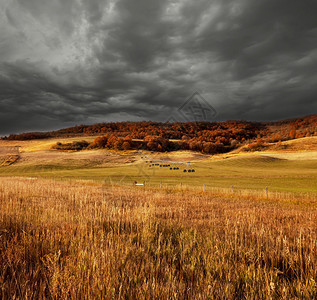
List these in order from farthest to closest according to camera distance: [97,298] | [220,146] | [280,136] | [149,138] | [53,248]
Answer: [280,136]
[220,146]
[149,138]
[53,248]
[97,298]

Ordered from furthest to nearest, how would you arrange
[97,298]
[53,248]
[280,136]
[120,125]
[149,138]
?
1. [120,125]
2. [280,136]
3. [149,138]
4. [53,248]
5. [97,298]

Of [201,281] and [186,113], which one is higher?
[186,113]

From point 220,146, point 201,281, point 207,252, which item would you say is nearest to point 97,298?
point 201,281

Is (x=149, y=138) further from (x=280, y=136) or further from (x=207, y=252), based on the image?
(x=207, y=252)

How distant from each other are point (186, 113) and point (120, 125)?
17140cm

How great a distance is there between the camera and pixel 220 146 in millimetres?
Result: 134250

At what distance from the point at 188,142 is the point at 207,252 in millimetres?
117211

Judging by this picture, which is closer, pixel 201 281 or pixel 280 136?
pixel 201 281

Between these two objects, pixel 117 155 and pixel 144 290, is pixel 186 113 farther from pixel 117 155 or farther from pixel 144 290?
pixel 117 155

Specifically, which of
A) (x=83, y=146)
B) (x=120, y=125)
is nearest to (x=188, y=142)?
(x=83, y=146)

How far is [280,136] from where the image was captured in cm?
15088

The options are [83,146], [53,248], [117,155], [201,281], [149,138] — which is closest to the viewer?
[201,281]

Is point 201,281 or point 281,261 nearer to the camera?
point 201,281

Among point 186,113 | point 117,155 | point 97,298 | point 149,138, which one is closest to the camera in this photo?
point 97,298
